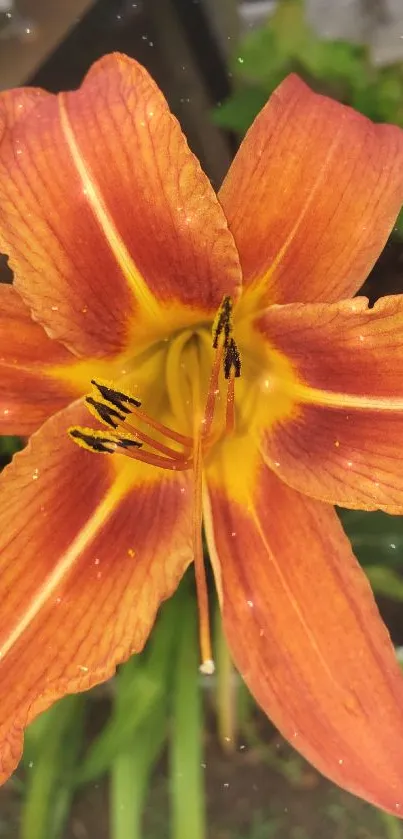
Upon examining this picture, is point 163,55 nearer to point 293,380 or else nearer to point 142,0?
point 142,0

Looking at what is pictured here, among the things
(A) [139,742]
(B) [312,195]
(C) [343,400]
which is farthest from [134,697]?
(B) [312,195]

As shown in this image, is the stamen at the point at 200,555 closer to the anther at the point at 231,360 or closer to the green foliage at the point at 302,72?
the anther at the point at 231,360

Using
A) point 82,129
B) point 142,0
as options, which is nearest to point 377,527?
point 82,129

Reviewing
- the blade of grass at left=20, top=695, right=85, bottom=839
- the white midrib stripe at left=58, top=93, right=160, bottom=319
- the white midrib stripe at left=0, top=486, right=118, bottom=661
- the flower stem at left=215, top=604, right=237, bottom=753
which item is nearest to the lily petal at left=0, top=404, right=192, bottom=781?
the white midrib stripe at left=0, top=486, right=118, bottom=661

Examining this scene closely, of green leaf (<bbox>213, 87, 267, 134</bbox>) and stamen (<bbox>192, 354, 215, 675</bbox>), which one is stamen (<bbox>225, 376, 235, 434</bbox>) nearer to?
stamen (<bbox>192, 354, 215, 675</bbox>)

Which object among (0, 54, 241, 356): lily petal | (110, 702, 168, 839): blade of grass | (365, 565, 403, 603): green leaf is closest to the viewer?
(0, 54, 241, 356): lily petal

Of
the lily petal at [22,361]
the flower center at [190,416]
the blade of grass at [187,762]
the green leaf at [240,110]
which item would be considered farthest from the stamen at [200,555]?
the green leaf at [240,110]
